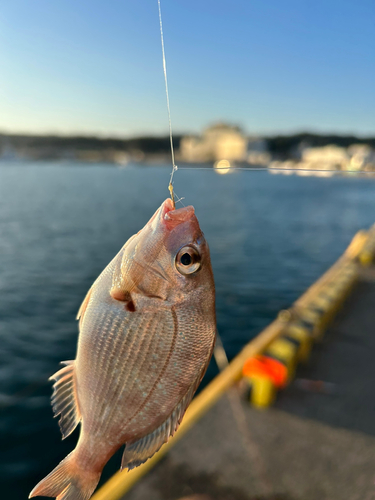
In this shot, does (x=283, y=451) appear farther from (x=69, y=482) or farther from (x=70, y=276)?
(x=70, y=276)

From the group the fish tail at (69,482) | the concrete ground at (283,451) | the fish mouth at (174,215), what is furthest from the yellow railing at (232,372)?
the fish mouth at (174,215)

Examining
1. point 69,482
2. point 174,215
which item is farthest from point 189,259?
point 69,482

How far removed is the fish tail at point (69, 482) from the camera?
153 cm

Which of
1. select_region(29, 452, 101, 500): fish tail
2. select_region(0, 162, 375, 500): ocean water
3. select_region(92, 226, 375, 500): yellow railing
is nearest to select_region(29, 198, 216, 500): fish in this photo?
select_region(29, 452, 101, 500): fish tail

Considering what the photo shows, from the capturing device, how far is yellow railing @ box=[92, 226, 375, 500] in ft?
14.6

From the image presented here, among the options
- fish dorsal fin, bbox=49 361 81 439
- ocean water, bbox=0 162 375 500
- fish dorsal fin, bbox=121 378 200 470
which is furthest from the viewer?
ocean water, bbox=0 162 375 500

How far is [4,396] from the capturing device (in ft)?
27.3

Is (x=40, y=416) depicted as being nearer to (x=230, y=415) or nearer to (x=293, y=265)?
(x=230, y=415)

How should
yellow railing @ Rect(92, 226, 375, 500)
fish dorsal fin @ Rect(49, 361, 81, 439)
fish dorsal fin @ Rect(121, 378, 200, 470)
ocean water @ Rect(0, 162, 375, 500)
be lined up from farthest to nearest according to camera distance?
ocean water @ Rect(0, 162, 375, 500), yellow railing @ Rect(92, 226, 375, 500), fish dorsal fin @ Rect(49, 361, 81, 439), fish dorsal fin @ Rect(121, 378, 200, 470)

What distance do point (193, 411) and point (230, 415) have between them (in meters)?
0.62

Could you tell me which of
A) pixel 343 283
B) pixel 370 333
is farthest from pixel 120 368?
pixel 343 283

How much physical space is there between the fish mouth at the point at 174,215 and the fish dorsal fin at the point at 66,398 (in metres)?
0.83

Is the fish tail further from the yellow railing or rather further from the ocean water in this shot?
the yellow railing

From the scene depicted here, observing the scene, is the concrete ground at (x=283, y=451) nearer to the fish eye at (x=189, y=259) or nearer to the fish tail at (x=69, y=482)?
the fish tail at (x=69, y=482)
